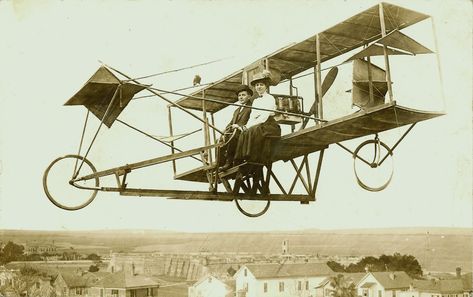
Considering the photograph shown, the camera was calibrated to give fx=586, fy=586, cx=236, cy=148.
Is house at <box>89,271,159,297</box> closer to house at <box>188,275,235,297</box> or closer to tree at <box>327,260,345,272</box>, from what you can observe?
house at <box>188,275,235,297</box>

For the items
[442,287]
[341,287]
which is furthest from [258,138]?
[341,287]

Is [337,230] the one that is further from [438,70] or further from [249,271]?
[438,70]

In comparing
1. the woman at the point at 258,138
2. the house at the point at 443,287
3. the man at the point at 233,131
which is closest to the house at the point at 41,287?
the house at the point at 443,287

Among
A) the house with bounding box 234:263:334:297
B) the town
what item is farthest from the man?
the house with bounding box 234:263:334:297

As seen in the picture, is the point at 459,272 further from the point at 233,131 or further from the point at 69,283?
the point at 69,283

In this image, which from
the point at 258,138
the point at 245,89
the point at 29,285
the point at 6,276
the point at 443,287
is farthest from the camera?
the point at 443,287

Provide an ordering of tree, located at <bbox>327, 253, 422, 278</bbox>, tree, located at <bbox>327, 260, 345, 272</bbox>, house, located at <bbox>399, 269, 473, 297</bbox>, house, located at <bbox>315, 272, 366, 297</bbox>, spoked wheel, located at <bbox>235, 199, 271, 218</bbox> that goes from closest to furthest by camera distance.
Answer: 1. spoked wheel, located at <bbox>235, 199, 271, 218</bbox>
2. house, located at <bbox>399, 269, 473, 297</bbox>
3. tree, located at <bbox>327, 253, 422, 278</bbox>
4. house, located at <bbox>315, 272, 366, 297</bbox>
5. tree, located at <bbox>327, 260, 345, 272</bbox>

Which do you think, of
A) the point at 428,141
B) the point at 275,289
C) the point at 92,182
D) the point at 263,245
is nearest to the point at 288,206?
the point at 428,141
